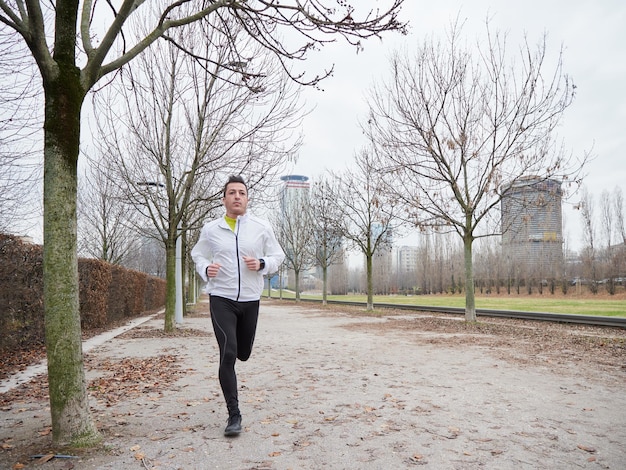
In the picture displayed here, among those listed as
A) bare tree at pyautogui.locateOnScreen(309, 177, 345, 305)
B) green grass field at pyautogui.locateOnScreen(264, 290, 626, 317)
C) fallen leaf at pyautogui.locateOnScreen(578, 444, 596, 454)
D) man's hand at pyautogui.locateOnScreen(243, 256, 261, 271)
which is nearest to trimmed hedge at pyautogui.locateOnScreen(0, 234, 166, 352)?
man's hand at pyautogui.locateOnScreen(243, 256, 261, 271)

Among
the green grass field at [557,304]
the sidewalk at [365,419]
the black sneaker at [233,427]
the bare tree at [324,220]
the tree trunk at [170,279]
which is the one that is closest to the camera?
the sidewalk at [365,419]

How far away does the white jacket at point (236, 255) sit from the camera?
3.81 meters

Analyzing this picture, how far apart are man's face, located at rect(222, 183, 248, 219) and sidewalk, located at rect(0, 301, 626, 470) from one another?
1.89 meters

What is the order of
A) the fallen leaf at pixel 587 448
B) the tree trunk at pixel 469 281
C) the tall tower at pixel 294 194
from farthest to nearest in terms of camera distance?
the tall tower at pixel 294 194 < the tree trunk at pixel 469 281 < the fallen leaf at pixel 587 448

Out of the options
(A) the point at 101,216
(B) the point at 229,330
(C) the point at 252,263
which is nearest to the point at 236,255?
(C) the point at 252,263

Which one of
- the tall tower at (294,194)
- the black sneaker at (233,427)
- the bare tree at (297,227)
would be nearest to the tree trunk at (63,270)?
the black sneaker at (233,427)

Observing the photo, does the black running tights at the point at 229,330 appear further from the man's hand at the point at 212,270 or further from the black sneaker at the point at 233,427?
the man's hand at the point at 212,270

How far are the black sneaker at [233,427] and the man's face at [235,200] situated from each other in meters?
1.73

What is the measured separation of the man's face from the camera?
400cm

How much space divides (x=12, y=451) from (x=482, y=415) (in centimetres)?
392

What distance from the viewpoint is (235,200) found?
400cm

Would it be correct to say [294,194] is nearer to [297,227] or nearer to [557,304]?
[297,227]

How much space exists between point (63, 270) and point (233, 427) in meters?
1.81

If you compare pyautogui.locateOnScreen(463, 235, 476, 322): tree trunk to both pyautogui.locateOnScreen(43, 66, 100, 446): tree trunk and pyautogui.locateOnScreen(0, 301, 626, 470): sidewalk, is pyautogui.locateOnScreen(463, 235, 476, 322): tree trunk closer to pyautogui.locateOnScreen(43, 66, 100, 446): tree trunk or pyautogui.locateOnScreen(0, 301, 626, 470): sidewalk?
pyautogui.locateOnScreen(0, 301, 626, 470): sidewalk
